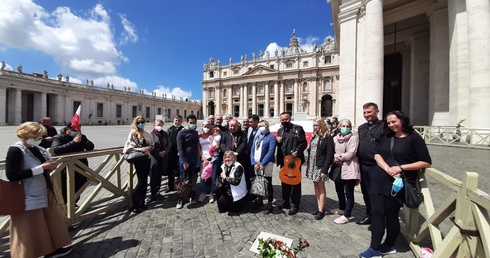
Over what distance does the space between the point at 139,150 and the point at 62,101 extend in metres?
53.4

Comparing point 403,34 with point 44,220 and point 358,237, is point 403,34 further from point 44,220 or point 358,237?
point 44,220

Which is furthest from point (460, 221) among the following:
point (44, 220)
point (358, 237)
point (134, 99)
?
point (134, 99)

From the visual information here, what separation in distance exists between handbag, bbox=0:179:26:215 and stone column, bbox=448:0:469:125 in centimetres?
1687

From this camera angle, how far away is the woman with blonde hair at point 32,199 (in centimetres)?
244

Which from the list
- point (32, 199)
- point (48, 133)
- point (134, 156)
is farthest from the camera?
point (48, 133)

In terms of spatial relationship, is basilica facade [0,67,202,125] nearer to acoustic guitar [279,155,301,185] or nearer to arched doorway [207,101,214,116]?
arched doorway [207,101,214,116]

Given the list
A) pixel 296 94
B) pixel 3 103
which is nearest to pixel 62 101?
pixel 3 103

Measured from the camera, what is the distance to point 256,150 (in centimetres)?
451

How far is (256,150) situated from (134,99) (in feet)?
204

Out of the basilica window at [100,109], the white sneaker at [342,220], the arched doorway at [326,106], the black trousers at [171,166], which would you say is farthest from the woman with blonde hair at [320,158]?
the basilica window at [100,109]

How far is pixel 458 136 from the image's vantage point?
38.3 ft

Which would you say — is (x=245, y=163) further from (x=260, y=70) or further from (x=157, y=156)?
(x=260, y=70)

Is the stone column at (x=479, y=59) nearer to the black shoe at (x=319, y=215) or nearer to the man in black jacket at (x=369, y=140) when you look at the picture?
the man in black jacket at (x=369, y=140)

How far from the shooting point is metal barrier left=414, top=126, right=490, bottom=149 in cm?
1062
